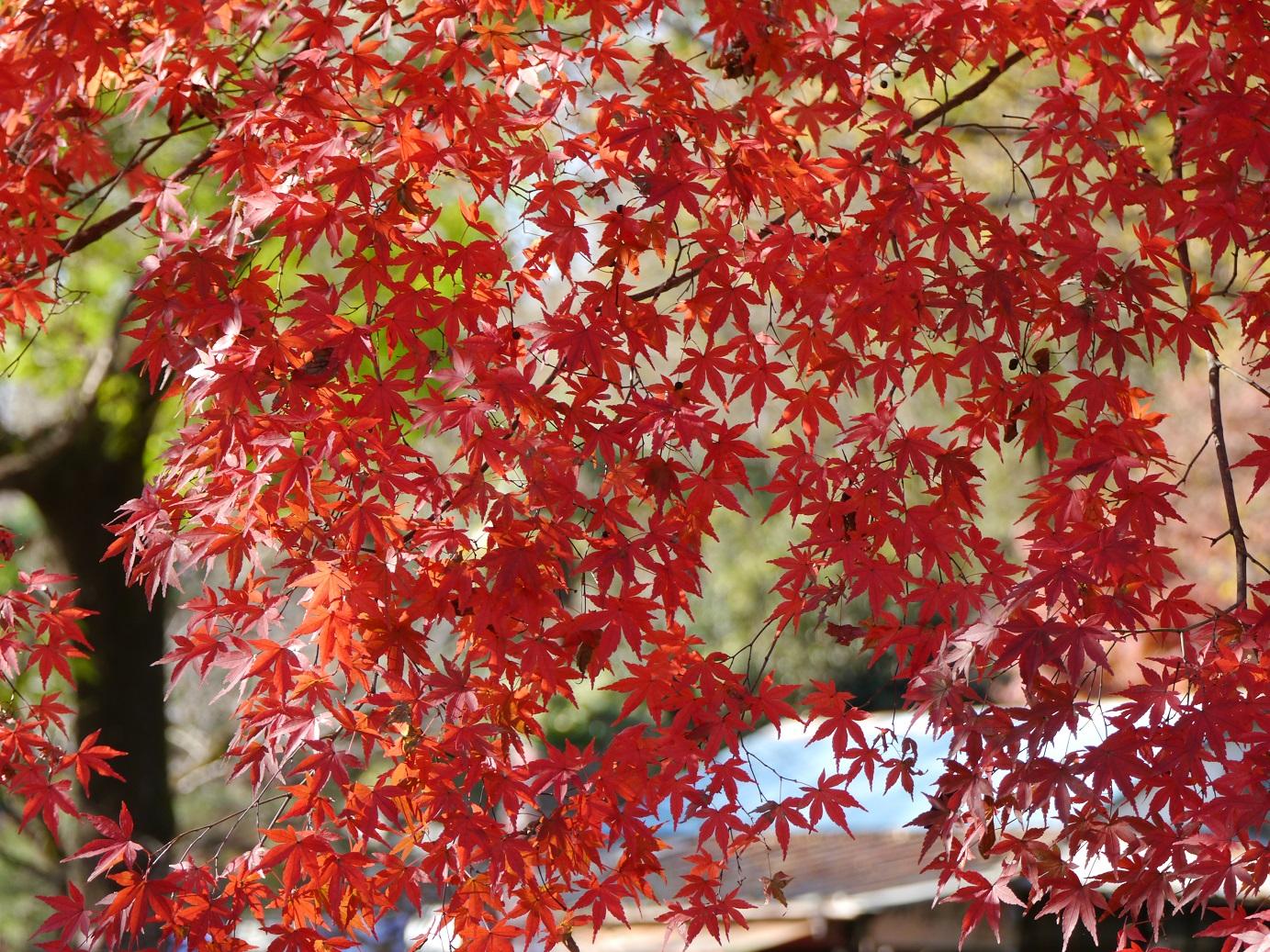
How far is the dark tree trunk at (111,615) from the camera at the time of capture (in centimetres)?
476

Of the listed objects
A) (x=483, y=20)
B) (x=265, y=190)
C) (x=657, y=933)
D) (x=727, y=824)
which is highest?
(x=483, y=20)

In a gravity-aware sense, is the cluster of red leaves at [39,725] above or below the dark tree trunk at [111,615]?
below

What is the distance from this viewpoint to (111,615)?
484 centimetres

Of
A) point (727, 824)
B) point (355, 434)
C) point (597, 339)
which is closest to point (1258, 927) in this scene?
point (727, 824)

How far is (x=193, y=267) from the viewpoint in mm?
1861

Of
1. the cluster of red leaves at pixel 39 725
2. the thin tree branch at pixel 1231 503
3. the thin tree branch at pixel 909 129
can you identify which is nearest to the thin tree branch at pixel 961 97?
the thin tree branch at pixel 909 129

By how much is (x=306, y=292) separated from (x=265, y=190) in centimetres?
16

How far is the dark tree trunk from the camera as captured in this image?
15.6 ft

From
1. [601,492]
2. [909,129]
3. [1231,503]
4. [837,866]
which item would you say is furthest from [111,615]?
[1231,503]

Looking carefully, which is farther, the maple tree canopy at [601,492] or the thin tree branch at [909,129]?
the thin tree branch at [909,129]

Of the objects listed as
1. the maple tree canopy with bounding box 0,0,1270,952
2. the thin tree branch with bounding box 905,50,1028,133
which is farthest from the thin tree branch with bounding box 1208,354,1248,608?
the thin tree branch with bounding box 905,50,1028,133

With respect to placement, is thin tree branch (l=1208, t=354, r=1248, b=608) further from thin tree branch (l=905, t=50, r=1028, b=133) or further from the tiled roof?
the tiled roof

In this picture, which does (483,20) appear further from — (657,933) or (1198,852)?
(657,933)

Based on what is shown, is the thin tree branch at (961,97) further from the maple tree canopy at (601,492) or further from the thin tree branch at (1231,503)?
the thin tree branch at (1231,503)
